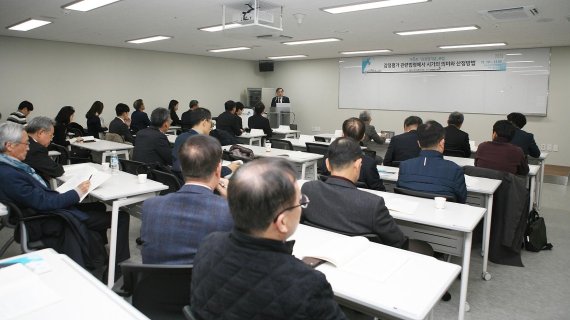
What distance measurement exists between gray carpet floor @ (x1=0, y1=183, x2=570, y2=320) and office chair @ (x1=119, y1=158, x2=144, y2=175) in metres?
0.68

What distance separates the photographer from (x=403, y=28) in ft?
20.9

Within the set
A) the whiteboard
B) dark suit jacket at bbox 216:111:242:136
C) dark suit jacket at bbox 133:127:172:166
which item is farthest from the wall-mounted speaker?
dark suit jacket at bbox 133:127:172:166

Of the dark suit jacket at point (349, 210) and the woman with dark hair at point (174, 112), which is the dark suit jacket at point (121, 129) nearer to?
the woman with dark hair at point (174, 112)

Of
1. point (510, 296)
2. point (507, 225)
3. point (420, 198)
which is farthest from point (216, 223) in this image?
point (507, 225)

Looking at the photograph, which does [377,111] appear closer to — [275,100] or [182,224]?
[275,100]

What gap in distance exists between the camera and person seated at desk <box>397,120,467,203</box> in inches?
117

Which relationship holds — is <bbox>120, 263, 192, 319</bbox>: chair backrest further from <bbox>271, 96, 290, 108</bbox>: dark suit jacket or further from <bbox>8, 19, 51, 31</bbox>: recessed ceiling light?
<bbox>271, 96, 290, 108</bbox>: dark suit jacket

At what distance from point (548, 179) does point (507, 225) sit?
5.20 m

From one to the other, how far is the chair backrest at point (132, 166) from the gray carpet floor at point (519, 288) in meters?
0.68

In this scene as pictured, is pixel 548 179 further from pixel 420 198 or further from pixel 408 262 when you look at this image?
pixel 408 262

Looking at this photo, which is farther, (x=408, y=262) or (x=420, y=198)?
(x=420, y=198)

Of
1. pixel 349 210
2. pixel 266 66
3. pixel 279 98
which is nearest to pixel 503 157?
pixel 349 210

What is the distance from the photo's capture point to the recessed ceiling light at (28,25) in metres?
6.36

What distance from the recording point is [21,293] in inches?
55.7
